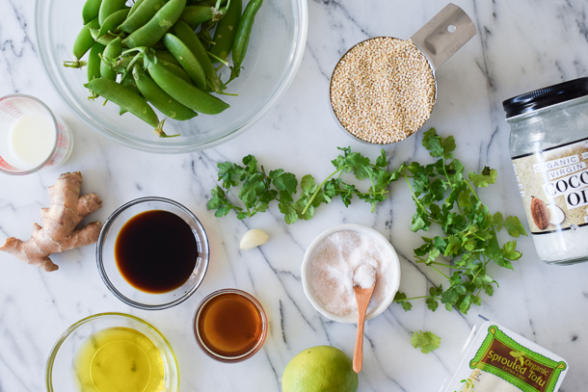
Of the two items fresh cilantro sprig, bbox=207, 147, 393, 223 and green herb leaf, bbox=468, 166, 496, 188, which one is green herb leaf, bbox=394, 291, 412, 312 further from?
green herb leaf, bbox=468, 166, 496, 188

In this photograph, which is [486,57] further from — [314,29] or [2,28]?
[2,28]

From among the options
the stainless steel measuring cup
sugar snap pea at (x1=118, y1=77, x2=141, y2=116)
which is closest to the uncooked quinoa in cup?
the stainless steel measuring cup

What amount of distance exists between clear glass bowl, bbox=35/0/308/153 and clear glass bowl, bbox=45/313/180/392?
1.42ft

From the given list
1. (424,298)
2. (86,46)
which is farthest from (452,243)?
(86,46)

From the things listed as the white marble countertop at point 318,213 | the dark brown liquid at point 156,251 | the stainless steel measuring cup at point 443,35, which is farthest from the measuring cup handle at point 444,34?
the dark brown liquid at point 156,251

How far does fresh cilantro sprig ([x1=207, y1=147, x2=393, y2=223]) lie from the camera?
4.06 feet

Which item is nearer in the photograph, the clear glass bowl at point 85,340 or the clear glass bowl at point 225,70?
the clear glass bowl at point 225,70

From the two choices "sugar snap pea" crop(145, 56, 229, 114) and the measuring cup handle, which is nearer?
"sugar snap pea" crop(145, 56, 229, 114)

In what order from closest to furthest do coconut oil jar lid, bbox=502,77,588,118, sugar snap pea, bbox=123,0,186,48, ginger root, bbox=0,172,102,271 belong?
sugar snap pea, bbox=123,0,186,48, coconut oil jar lid, bbox=502,77,588,118, ginger root, bbox=0,172,102,271

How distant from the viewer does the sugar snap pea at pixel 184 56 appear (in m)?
1.00

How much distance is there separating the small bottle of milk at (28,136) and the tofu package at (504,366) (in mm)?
1080

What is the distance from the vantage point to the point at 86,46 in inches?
42.1

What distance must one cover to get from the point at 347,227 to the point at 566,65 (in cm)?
71

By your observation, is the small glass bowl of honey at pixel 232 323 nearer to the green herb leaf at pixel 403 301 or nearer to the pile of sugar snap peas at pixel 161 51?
the green herb leaf at pixel 403 301
